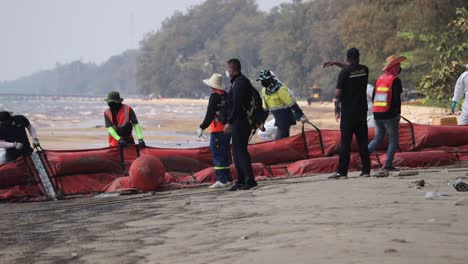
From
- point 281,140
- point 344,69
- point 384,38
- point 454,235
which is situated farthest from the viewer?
point 384,38

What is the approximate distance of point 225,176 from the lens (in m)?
11.5

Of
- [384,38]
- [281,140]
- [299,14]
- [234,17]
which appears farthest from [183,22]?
[281,140]

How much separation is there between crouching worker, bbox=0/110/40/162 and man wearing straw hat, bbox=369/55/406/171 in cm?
477

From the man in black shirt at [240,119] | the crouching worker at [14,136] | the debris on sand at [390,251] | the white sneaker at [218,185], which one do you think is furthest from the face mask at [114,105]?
the debris on sand at [390,251]

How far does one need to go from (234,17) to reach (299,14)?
269 feet

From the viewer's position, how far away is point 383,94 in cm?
1176

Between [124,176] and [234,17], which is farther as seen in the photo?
[234,17]

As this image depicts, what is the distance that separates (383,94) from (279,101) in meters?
2.32

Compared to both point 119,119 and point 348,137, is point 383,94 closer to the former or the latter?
point 348,137

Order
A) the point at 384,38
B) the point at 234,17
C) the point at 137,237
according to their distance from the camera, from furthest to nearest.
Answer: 1. the point at 234,17
2. the point at 384,38
3. the point at 137,237

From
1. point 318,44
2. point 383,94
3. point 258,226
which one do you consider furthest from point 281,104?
point 318,44

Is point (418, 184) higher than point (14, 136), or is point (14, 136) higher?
point (14, 136)

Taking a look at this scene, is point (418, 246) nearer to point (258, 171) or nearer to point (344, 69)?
point (344, 69)

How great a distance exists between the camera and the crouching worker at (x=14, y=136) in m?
11.6
